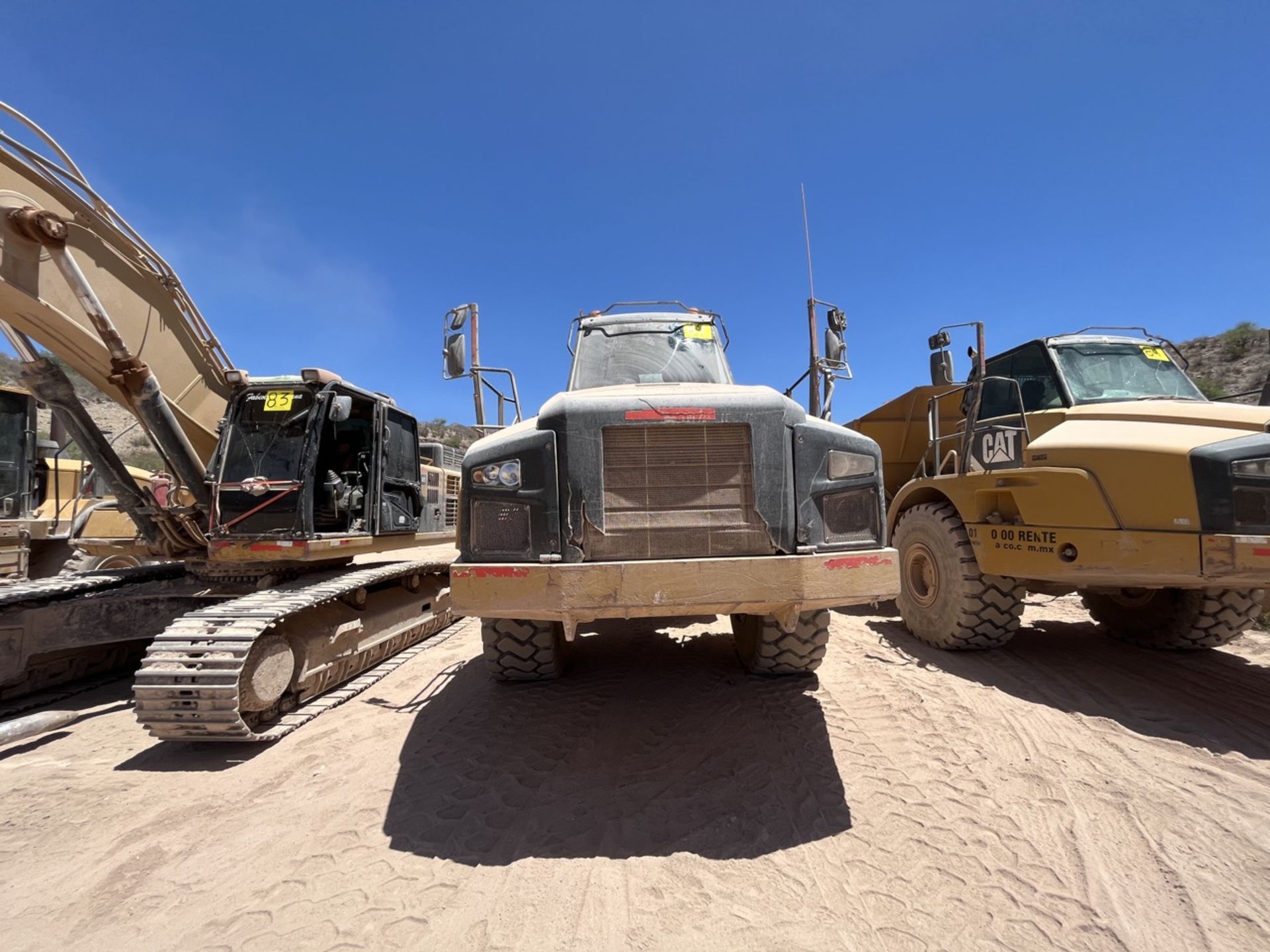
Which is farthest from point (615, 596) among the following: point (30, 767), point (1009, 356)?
point (1009, 356)

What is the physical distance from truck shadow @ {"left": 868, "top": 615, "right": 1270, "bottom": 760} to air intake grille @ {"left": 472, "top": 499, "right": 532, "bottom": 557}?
11.8 ft

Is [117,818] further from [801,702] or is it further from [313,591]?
[801,702]

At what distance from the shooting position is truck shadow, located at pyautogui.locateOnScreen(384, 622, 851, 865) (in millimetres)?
2621

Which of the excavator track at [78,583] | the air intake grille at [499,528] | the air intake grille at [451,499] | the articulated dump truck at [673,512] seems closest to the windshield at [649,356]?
the articulated dump truck at [673,512]

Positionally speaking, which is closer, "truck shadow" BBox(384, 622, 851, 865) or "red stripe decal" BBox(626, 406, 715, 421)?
"truck shadow" BBox(384, 622, 851, 865)

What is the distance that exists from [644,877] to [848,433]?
7.26 feet

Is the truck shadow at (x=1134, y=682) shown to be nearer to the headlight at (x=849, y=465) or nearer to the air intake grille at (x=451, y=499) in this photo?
the headlight at (x=849, y=465)

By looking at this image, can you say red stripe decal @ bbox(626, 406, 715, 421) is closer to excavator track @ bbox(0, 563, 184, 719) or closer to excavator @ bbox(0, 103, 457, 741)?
excavator @ bbox(0, 103, 457, 741)

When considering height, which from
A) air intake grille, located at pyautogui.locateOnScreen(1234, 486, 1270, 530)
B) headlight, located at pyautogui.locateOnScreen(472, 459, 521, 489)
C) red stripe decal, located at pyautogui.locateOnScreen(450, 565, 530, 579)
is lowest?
red stripe decal, located at pyautogui.locateOnScreen(450, 565, 530, 579)

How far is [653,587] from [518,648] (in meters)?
1.80

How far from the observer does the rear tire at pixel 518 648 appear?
3908 mm

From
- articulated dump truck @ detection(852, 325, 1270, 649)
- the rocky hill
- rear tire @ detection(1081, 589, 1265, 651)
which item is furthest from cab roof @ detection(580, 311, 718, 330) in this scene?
the rocky hill

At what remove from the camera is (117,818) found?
3.05 m

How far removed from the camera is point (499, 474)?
2842mm
